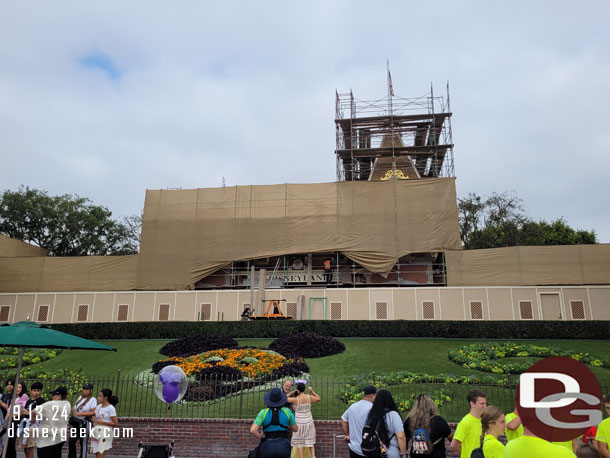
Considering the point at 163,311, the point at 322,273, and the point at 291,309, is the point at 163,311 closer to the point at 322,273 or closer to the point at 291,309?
the point at 291,309

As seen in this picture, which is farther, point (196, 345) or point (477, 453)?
point (196, 345)

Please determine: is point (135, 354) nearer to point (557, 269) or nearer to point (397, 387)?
point (397, 387)

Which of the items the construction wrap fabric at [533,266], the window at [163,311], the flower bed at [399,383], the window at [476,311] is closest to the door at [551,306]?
the construction wrap fabric at [533,266]

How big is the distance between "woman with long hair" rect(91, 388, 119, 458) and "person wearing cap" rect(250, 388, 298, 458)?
3717mm

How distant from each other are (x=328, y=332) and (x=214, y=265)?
41.9 feet

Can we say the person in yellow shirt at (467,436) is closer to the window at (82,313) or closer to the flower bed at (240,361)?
the flower bed at (240,361)

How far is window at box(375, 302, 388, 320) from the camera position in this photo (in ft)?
100

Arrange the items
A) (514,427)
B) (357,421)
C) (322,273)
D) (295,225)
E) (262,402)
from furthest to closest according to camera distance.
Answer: (322,273), (295,225), (262,402), (357,421), (514,427)

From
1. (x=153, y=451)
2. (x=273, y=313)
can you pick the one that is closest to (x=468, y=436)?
(x=153, y=451)

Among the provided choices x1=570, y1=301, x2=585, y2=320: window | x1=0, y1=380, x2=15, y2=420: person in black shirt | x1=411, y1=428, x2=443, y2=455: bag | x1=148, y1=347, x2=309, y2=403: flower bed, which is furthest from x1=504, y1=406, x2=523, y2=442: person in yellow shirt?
x1=570, y1=301, x2=585, y2=320: window

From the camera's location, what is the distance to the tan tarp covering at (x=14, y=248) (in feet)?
131

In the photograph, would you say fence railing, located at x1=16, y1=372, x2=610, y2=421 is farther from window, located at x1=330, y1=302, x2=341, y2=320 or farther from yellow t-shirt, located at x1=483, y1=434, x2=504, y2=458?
window, located at x1=330, y1=302, x2=341, y2=320

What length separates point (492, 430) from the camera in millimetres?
5512

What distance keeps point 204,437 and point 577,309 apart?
83.3ft
